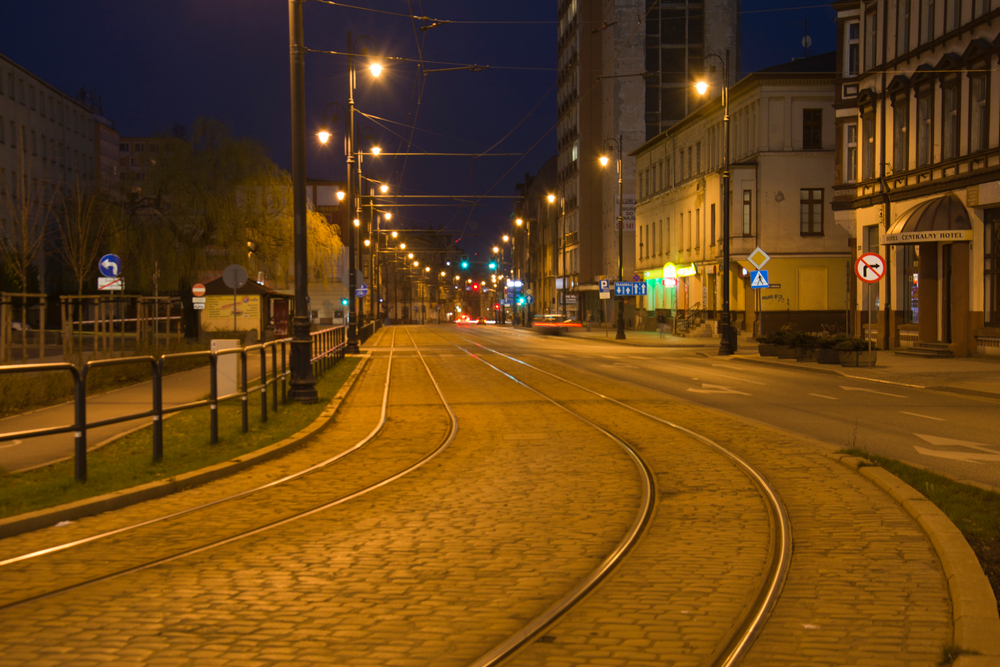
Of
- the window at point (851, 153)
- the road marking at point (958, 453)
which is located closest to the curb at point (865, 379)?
the road marking at point (958, 453)

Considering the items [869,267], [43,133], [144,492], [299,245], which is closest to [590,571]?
[144,492]

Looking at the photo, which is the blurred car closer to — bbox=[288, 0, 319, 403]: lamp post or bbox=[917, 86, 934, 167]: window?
bbox=[917, 86, 934, 167]: window

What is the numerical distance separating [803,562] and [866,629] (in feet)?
4.53

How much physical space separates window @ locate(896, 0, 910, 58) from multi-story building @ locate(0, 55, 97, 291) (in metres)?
44.1

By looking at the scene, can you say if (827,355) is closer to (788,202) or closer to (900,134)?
(900,134)

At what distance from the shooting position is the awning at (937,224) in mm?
27875

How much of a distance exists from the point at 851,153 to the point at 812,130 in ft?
36.0

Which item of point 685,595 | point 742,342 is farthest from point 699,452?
point 742,342

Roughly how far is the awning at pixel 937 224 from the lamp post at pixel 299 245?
20210 millimetres

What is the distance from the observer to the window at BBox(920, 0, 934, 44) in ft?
97.4

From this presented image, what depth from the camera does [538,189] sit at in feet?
379

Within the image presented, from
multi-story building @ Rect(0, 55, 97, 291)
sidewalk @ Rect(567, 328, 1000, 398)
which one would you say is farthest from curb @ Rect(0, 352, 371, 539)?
multi-story building @ Rect(0, 55, 97, 291)

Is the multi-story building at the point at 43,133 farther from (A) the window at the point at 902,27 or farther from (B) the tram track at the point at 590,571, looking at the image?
(B) the tram track at the point at 590,571

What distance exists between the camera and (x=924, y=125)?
3075cm
